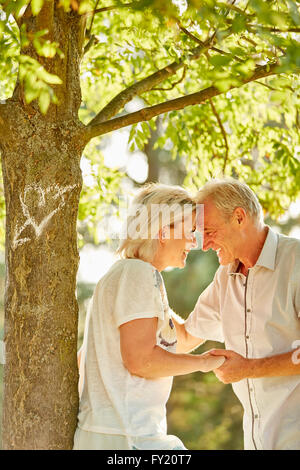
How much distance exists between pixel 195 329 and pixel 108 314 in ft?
3.09

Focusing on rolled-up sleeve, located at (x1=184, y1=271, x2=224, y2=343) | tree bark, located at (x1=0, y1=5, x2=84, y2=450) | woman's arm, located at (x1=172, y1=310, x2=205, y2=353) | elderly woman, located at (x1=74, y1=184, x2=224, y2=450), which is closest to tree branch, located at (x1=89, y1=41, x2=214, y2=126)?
tree bark, located at (x1=0, y1=5, x2=84, y2=450)

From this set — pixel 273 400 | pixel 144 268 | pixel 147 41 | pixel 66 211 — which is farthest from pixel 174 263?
pixel 147 41

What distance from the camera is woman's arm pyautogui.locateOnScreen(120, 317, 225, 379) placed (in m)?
2.65

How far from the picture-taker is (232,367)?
3.02 metres

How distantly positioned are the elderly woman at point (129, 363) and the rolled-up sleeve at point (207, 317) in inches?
25.0

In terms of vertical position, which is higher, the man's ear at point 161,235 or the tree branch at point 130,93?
the tree branch at point 130,93

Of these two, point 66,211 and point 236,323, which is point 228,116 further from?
point 66,211

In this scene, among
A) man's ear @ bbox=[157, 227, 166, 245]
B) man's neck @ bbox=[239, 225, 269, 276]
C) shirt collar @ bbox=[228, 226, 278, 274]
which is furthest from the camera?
man's neck @ bbox=[239, 225, 269, 276]

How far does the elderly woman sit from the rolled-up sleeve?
2.08ft

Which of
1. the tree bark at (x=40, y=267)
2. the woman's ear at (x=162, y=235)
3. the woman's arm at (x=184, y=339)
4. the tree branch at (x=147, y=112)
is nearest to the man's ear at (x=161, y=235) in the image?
the woman's ear at (x=162, y=235)

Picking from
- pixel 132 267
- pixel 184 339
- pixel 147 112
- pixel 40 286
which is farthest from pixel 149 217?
pixel 184 339

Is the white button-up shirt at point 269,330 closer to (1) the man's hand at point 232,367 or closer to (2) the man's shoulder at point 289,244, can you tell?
(2) the man's shoulder at point 289,244

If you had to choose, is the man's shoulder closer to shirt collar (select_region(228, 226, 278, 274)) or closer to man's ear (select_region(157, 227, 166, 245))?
shirt collar (select_region(228, 226, 278, 274))

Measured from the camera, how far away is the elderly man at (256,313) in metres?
3.04
